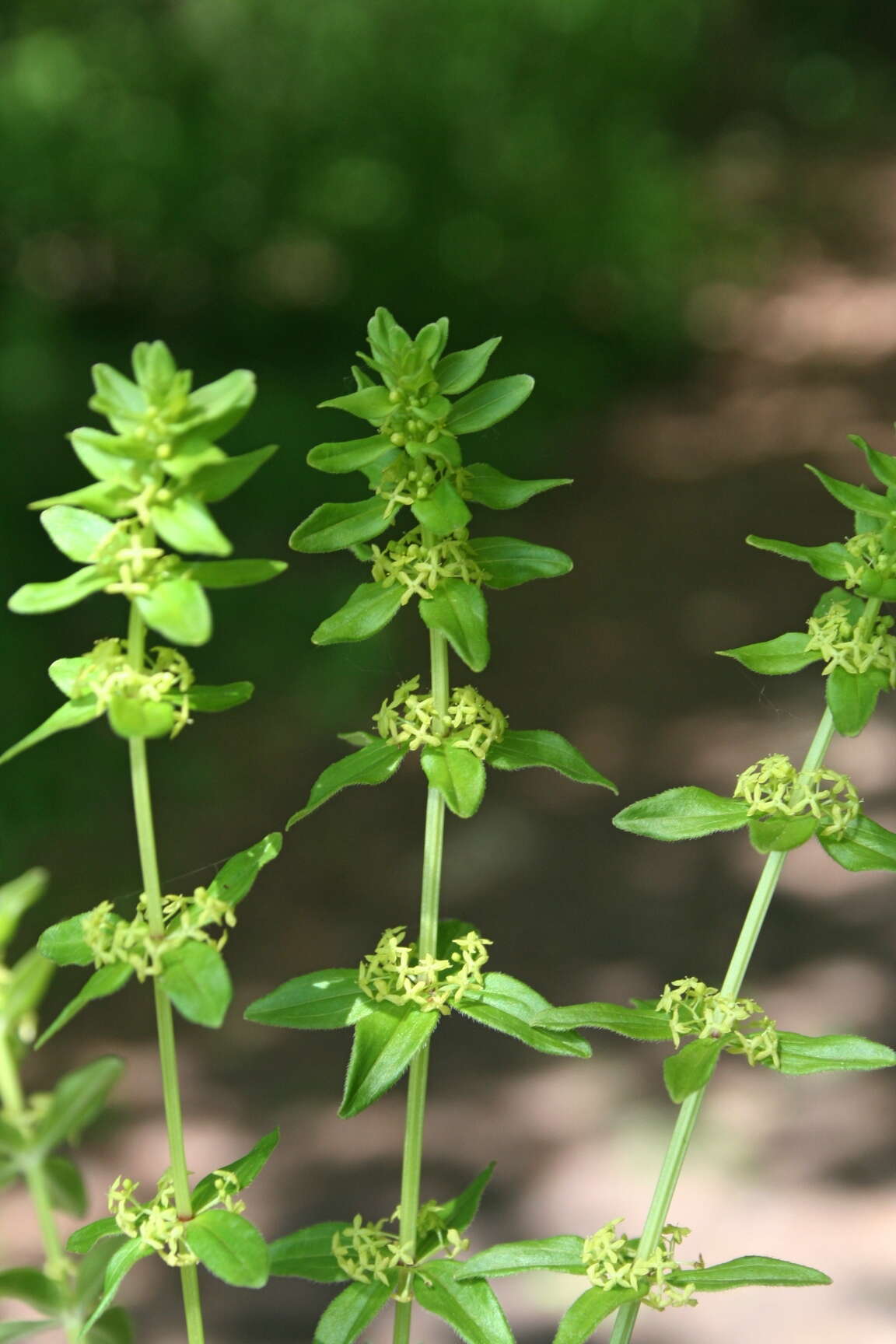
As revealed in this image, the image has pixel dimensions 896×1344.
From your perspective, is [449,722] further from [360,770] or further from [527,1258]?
[527,1258]

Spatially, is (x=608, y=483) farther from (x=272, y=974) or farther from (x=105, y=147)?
(x=272, y=974)

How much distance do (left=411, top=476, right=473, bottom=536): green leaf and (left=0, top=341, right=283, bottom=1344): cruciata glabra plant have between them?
0.06 m

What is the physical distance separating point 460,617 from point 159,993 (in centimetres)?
14

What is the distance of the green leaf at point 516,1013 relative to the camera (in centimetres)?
49

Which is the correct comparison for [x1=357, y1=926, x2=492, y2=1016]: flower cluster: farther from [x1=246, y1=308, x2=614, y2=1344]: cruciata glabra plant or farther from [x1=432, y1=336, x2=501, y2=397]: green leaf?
[x1=432, y1=336, x2=501, y2=397]: green leaf

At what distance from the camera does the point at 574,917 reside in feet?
8.17

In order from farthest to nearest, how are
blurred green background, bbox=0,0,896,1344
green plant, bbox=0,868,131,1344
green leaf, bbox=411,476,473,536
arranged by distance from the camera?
blurred green background, bbox=0,0,896,1344 < green leaf, bbox=411,476,473,536 < green plant, bbox=0,868,131,1344

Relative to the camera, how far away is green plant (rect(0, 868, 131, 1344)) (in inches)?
Answer: 13.6

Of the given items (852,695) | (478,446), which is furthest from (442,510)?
(478,446)


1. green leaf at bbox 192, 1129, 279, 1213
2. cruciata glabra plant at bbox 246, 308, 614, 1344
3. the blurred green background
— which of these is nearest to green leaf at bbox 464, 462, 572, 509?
cruciata glabra plant at bbox 246, 308, 614, 1344

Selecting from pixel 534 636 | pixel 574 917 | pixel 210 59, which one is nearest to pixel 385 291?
pixel 210 59

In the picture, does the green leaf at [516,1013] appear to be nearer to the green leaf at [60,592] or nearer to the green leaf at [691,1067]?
the green leaf at [691,1067]

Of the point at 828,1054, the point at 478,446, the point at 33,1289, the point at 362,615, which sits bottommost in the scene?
the point at 33,1289

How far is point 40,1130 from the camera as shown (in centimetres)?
36
